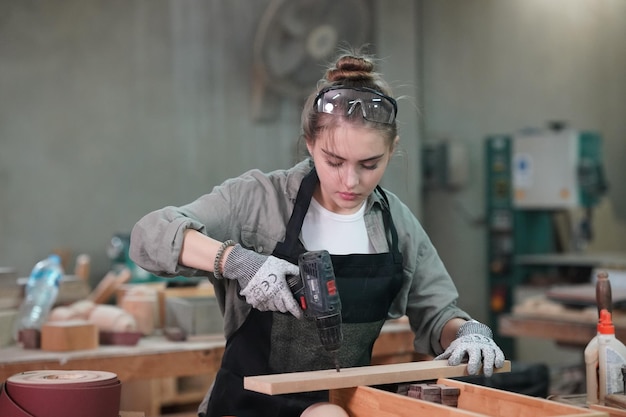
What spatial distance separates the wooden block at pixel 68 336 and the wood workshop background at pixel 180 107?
3063 millimetres

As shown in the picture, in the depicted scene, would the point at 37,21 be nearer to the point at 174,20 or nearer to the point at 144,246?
the point at 174,20

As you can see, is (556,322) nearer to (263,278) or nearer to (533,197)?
(263,278)

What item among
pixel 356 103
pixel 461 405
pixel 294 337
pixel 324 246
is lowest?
pixel 461 405

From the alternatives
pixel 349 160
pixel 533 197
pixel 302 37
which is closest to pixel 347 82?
pixel 349 160

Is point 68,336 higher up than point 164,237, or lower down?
lower down

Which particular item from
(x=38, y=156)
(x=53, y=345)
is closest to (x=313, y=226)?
(x=53, y=345)

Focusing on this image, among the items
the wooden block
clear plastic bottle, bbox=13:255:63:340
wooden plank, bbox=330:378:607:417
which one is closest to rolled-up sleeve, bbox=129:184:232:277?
wooden plank, bbox=330:378:607:417

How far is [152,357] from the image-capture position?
3305mm

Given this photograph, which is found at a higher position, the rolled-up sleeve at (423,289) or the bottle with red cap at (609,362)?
the rolled-up sleeve at (423,289)

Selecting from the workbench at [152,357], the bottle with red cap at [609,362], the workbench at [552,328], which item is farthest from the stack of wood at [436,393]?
the workbench at [552,328]

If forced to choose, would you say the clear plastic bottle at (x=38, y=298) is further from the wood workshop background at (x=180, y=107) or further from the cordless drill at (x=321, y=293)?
the wood workshop background at (x=180, y=107)

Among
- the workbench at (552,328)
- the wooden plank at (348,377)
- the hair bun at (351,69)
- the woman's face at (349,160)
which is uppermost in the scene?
the hair bun at (351,69)

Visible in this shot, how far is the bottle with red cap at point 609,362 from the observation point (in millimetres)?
2283

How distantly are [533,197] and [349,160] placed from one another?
220 inches
